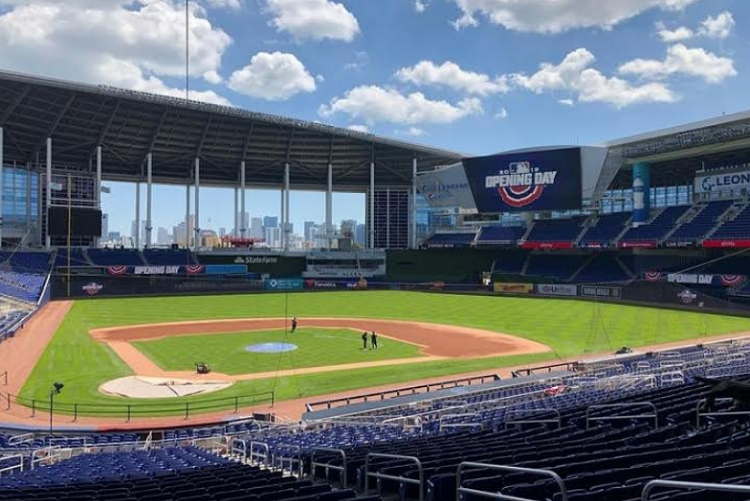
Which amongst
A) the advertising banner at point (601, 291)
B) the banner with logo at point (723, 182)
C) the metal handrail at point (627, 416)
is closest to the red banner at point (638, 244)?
the advertising banner at point (601, 291)

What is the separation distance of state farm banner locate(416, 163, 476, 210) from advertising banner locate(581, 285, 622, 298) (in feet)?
65.0

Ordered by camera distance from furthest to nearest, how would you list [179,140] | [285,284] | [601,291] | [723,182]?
[179,140], [285,284], [723,182], [601,291]

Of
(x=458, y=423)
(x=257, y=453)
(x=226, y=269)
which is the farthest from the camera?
(x=226, y=269)

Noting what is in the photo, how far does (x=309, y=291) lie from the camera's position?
82375mm

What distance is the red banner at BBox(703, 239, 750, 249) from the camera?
59.1 meters

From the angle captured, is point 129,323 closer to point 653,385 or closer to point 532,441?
point 653,385

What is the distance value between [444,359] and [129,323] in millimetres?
27758

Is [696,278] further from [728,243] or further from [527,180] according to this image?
[527,180]

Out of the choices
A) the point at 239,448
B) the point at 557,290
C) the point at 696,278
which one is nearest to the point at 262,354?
the point at 239,448

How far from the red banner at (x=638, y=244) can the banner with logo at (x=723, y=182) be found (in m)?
10.9

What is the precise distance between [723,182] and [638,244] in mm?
12642

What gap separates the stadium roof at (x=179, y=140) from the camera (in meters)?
69.9

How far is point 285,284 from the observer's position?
8456 cm

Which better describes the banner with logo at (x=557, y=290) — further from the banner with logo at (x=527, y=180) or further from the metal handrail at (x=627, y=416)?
the metal handrail at (x=627, y=416)
